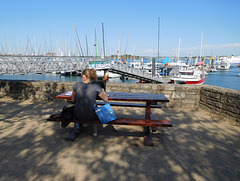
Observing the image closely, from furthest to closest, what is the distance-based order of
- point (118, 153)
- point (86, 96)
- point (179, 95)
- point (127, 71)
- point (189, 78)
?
point (127, 71) < point (189, 78) < point (179, 95) < point (86, 96) < point (118, 153)

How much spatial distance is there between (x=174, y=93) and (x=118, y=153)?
147 inches

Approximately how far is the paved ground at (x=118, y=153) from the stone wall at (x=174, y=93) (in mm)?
614

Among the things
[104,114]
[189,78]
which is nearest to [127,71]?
[189,78]

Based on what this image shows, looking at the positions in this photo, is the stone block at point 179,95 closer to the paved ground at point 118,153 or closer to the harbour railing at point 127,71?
the paved ground at point 118,153

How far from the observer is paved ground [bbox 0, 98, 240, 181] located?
2.36 m

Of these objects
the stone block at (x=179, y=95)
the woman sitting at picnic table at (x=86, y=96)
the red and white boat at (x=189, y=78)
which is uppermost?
the woman sitting at picnic table at (x=86, y=96)

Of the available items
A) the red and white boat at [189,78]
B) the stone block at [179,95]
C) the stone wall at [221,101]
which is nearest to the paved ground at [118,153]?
the stone wall at [221,101]

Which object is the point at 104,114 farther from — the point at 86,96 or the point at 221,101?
the point at 221,101

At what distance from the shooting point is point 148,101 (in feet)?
11.1

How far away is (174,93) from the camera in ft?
19.5

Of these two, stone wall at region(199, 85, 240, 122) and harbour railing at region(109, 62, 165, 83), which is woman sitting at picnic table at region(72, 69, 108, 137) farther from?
harbour railing at region(109, 62, 165, 83)

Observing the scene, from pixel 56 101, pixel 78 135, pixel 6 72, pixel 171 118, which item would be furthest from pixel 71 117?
pixel 6 72

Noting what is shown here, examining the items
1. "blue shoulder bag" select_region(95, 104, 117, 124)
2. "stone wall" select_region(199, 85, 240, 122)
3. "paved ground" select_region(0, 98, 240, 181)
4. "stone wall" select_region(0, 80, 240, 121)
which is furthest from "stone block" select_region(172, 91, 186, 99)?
"blue shoulder bag" select_region(95, 104, 117, 124)

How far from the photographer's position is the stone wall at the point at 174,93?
15.1 feet
